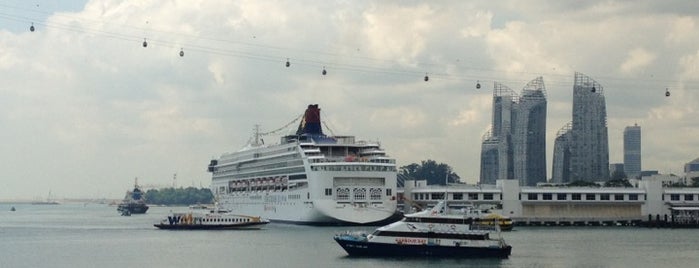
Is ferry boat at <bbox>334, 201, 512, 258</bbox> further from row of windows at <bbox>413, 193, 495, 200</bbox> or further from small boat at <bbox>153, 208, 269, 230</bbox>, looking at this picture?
row of windows at <bbox>413, 193, 495, 200</bbox>

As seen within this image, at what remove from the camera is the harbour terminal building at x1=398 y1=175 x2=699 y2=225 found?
140 m

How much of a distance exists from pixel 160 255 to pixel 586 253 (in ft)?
107

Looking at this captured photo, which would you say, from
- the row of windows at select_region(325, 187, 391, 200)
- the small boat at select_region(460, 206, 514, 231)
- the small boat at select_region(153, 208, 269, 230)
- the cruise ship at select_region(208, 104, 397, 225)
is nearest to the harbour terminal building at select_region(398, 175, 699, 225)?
the small boat at select_region(460, 206, 514, 231)

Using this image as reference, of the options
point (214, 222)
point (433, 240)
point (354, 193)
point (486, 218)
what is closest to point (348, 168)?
point (354, 193)

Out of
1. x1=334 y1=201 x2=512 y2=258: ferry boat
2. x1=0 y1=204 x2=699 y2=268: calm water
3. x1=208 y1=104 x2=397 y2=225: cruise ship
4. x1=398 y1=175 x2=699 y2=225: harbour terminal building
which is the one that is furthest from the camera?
x1=398 y1=175 x2=699 y2=225: harbour terminal building

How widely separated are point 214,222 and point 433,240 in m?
52.1

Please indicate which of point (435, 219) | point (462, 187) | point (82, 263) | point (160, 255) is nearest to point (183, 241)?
point (160, 255)

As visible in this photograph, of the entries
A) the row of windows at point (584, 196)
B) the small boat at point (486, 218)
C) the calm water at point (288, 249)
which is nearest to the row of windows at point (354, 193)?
the calm water at point (288, 249)

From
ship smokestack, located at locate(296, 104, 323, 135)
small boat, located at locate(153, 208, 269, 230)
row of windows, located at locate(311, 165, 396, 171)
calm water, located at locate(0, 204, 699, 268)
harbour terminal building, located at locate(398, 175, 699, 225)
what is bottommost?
calm water, located at locate(0, 204, 699, 268)

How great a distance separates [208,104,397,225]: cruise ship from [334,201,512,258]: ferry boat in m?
42.4

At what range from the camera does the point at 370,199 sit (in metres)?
126

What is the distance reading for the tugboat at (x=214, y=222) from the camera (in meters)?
129

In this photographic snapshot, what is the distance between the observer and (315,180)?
420 feet

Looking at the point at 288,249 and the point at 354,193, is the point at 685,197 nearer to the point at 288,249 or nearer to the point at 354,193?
the point at 354,193
